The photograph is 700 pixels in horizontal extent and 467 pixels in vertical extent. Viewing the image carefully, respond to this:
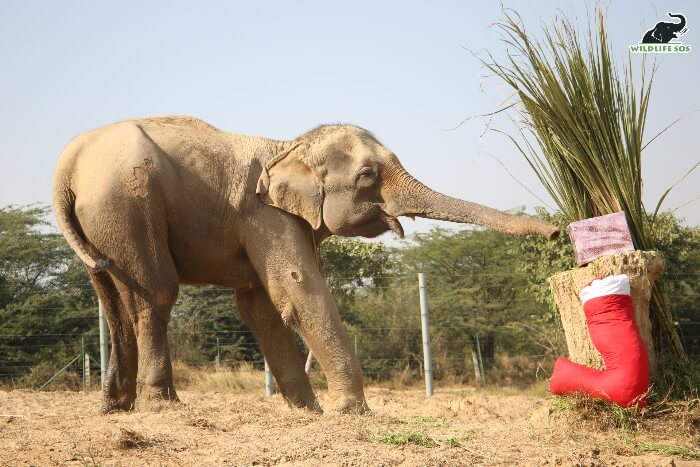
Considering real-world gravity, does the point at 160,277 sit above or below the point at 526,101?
below

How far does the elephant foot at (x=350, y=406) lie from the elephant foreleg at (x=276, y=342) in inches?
50.4

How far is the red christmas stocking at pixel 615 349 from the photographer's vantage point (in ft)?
22.3

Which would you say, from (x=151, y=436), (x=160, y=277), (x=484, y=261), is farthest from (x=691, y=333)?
(x=151, y=436)

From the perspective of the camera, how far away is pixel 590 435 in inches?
268

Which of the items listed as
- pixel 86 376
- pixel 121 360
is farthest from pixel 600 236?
pixel 86 376

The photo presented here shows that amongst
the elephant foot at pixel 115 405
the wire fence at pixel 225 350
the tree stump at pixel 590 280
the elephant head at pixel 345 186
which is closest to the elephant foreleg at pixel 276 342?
the elephant head at pixel 345 186

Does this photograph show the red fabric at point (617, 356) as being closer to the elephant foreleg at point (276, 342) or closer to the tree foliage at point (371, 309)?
the elephant foreleg at point (276, 342)

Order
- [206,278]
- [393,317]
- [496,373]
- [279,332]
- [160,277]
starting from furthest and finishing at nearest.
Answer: [393,317] < [496,373] < [279,332] < [206,278] < [160,277]

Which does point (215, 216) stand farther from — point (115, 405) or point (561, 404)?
point (561, 404)

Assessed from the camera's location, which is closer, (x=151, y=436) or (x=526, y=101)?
(x=151, y=436)

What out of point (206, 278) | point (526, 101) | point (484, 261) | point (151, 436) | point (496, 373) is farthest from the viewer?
point (484, 261)

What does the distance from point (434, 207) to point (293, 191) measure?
1301mm

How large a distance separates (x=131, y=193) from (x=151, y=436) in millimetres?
2739

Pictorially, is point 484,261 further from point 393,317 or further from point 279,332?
point 279,332
